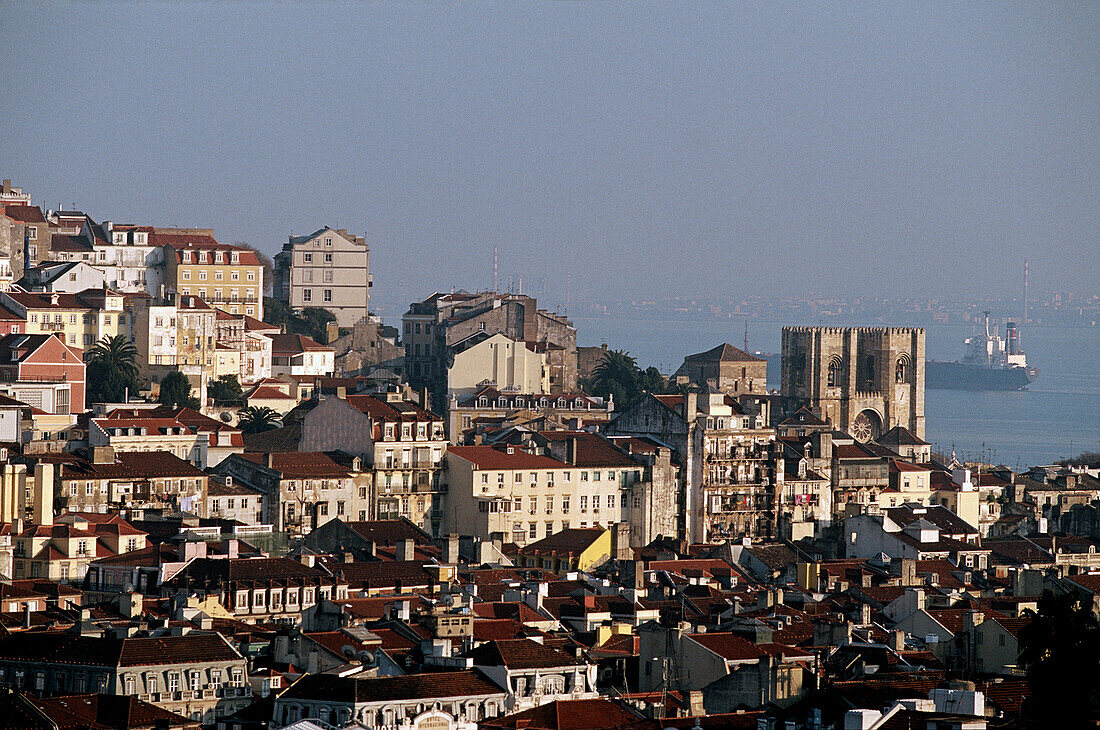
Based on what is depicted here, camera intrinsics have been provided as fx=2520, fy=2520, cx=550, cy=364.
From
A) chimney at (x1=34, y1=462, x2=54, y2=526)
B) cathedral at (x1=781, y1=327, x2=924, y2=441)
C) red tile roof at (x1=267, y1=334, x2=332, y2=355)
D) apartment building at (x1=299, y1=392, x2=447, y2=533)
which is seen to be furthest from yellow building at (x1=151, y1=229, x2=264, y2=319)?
chimney at (x1=34, y1=462, x2=54, y2=526)

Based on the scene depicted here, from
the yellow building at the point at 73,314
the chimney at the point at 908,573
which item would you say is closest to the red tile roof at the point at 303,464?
the chimney at the point at 908,573

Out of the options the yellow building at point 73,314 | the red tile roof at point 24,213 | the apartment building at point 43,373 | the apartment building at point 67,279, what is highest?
the red tile roof at point 24,213

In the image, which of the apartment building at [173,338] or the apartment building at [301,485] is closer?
the apartment building at [301,485]

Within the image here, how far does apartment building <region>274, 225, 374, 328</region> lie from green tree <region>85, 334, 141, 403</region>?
3189 cm

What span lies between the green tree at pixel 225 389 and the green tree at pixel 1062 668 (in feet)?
221

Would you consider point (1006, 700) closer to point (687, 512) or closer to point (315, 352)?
point (687, 512)

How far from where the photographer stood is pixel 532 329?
11625cm

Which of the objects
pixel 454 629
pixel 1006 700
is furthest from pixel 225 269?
pixel 1006 700

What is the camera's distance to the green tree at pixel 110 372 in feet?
304

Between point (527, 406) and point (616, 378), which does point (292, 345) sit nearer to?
point (527, 406)

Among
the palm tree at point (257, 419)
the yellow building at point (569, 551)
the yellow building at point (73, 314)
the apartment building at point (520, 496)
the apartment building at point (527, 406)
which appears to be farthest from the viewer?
the apartment building at point (527, 406)

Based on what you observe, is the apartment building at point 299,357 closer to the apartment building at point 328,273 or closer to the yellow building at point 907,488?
the apartment building at point 328,273

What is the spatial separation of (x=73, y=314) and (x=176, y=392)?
25.8 feet

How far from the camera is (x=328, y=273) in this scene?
12938 centimetres
